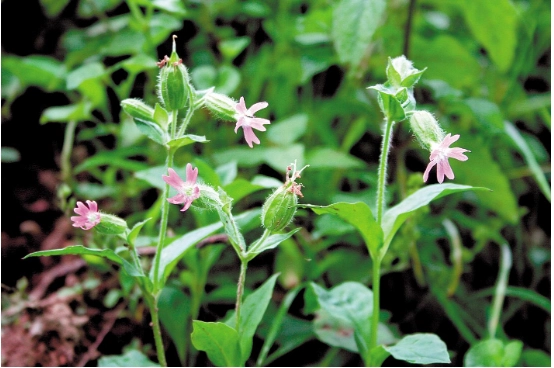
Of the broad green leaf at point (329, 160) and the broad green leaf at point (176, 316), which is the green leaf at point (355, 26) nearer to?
the broad green leaf at point (329, 160)

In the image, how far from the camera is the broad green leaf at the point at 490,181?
1.36m

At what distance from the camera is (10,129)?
5.26 ft

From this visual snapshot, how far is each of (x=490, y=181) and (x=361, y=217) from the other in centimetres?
70

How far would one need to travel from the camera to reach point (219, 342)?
80 centimetres

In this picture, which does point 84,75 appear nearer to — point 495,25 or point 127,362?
point 127,362

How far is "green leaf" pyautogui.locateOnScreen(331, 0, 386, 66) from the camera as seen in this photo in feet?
3.86

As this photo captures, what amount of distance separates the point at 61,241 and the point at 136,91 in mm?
531

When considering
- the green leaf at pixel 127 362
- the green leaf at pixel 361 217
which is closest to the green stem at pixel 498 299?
the green leaf at pixel 361 217

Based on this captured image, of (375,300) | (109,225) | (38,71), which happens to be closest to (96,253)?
(109,225)

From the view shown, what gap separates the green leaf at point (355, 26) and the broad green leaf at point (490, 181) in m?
0.41

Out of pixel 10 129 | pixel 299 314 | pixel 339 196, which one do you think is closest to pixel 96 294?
pixel 299 314

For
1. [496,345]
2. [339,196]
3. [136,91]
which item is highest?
→ [136,91]

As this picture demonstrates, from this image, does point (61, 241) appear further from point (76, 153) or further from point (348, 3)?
point (348, 3)

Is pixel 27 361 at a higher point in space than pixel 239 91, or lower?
lower
